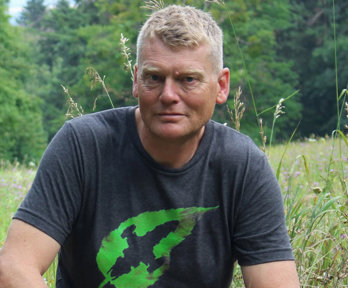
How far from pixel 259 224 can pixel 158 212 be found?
360 mm

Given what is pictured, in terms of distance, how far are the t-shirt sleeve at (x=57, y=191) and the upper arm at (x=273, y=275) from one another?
2.18 feet

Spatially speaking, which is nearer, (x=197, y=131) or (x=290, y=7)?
(x=197, y=131)

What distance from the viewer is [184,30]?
2.14m

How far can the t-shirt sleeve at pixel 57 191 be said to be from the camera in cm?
Result: 213

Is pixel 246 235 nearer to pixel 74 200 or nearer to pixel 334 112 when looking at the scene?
pixel 74 200

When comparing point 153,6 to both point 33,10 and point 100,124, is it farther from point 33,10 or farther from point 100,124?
point 33,10

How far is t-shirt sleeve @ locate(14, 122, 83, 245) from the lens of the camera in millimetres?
2129

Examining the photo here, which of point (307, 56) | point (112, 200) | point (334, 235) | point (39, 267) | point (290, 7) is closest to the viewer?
point (39, 267)

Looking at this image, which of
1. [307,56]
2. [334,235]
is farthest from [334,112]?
[334,235]

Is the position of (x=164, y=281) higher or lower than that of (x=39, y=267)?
lower

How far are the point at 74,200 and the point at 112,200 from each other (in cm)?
14

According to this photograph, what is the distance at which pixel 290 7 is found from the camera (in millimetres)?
27828

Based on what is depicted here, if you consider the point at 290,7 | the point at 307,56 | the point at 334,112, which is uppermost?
the point at 290,7

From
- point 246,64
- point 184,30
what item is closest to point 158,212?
point 184,30
